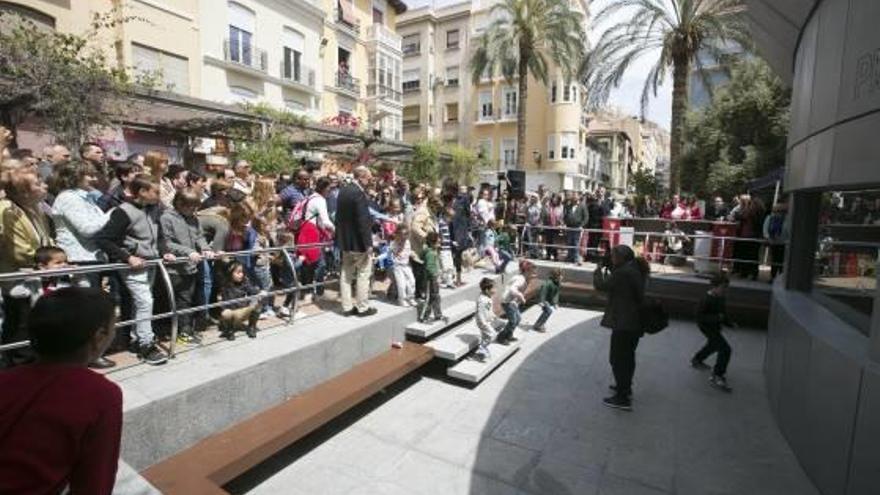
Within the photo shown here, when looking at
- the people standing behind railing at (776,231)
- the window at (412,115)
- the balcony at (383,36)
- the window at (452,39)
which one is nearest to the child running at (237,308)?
the people standing behind railing at (776,231)

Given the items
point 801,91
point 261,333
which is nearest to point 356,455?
point 261,333

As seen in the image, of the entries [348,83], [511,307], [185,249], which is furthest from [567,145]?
[185,249]

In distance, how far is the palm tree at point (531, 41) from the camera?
1006 inches

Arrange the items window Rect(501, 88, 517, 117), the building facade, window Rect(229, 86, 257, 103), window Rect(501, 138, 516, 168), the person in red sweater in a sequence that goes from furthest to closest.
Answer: window Rect(501, 138, 516, 168) → window Rect(501, 88, 517, 117) → window Rect(229, 86, 257, 103) → the building facade → the person in red sweater

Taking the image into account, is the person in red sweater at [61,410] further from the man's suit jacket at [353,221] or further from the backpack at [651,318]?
the backpack at [651,318]

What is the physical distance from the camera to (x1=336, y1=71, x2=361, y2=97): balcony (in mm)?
28250

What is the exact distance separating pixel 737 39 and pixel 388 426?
656 inches

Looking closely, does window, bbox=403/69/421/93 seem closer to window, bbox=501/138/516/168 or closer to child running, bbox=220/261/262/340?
window, bbox=501/138/516/168

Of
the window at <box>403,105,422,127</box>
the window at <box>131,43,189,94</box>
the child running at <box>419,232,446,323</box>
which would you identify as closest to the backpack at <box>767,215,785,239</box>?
the child running at <box>419,232,446,323</box>

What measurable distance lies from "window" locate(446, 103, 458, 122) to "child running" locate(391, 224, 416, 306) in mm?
38320

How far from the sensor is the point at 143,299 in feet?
14.7

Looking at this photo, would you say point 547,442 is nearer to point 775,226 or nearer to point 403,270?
point 403,270

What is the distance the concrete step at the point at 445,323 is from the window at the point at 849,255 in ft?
15.5

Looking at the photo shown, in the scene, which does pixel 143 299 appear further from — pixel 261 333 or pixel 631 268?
pixel 631 268
